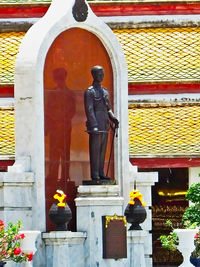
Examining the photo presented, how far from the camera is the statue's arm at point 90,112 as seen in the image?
34719 mm

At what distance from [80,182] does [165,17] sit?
28.2ft

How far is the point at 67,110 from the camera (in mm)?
35625

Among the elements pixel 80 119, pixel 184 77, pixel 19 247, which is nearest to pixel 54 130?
pixel 80 119

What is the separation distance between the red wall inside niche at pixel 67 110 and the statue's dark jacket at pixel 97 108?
0.83 metres

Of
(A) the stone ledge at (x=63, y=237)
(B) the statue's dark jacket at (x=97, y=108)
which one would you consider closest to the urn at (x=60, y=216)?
(A) the stone ledge at (x=63, y=237)

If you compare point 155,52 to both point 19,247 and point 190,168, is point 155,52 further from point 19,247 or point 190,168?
point 19,247

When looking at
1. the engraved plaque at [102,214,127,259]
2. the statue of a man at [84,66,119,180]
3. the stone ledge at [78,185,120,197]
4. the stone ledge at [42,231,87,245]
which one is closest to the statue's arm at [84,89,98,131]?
the statue of a man at [84,66,119,180]

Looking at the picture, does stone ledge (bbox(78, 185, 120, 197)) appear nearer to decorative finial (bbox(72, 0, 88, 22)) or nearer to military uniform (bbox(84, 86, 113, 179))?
military uniform (bbox(84, 86, 113, 179))

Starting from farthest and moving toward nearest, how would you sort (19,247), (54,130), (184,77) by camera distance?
(184,77) → (54,130) → (19,247)

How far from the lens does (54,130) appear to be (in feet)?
116

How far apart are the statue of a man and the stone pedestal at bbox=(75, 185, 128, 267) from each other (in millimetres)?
622

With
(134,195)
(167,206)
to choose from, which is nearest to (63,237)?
(134,195)

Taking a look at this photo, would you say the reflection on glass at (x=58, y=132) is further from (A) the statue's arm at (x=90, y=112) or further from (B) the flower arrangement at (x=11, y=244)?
(B) the flower arrangement at (x=11, y=244)

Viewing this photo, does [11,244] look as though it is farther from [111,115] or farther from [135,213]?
[111,115]
